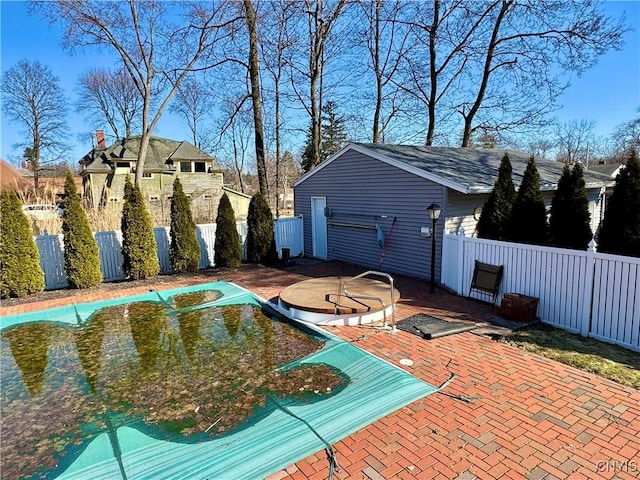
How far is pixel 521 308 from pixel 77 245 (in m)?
8.87

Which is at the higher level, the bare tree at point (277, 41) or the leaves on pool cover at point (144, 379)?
the bare tree at point (277, 41)

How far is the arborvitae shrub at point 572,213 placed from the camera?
5910 millimetres

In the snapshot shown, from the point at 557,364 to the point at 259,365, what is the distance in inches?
134

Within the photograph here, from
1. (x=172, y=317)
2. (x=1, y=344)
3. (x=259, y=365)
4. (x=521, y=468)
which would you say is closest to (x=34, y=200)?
(x=1, y=344)

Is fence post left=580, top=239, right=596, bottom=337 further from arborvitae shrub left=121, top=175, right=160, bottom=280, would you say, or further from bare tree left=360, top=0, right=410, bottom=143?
bare tree left=360, top=0, right=410, bottom=143

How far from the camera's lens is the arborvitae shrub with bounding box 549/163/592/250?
5.91 metres

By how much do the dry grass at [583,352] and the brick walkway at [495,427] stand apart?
0.62 feet

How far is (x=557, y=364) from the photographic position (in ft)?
13.4

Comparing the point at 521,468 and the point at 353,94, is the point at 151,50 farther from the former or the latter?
the point at 521,468

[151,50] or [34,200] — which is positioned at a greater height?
[151,50]

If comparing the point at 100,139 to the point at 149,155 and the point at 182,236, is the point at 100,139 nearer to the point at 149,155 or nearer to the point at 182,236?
the point at 149,155

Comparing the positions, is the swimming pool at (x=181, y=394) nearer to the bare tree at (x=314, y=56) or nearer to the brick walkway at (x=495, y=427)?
the brick walkway at (x=495, y=427)

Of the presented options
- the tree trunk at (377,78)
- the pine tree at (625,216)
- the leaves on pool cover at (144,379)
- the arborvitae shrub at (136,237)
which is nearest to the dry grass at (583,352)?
the pine tree at (625,216)

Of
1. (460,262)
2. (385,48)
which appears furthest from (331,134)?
(460,262)
